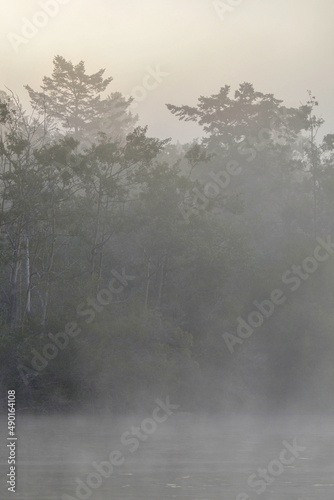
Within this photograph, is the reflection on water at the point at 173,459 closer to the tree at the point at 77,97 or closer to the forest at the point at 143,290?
the forest at the point at 143,290

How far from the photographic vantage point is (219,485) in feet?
73.4

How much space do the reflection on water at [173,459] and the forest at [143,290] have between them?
2348mm

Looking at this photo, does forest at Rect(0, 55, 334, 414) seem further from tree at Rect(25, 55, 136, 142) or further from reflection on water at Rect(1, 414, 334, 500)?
tree at Rect(25, 55, 136, 142)

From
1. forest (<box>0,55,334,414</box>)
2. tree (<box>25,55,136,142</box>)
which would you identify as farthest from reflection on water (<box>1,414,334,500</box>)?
tree (<box>25,55,136,142</box>)

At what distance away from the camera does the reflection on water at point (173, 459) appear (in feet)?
70.3

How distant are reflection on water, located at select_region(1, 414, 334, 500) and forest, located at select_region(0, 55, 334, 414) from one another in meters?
2.35

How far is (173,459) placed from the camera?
27.3 m

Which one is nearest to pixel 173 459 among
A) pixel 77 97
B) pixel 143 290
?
pixel 143 290

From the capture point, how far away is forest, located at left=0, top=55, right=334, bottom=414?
3956 centimetres

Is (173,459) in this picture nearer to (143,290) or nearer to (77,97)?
(143,290)

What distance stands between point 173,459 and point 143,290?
20.9 m

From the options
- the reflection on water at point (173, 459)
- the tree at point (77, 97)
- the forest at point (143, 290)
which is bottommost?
the reflection on water at point (173, 459)

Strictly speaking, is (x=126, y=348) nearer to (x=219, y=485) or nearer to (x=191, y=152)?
(x=191, y=152)

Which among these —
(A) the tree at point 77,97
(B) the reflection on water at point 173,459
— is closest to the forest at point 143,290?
(B) the reflection on water at point 173,459
